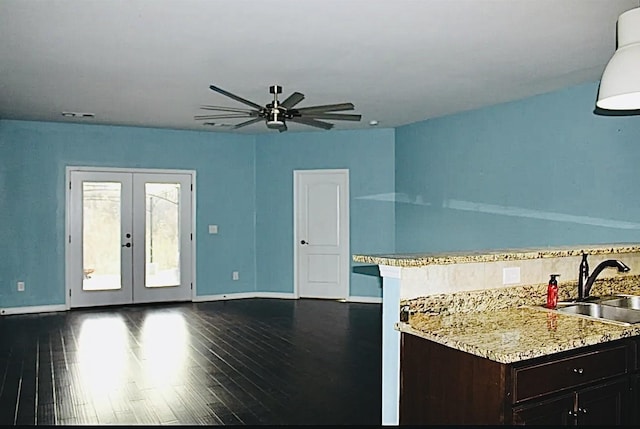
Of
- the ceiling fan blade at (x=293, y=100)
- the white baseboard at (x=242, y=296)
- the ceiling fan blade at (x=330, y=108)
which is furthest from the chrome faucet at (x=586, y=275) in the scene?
the white baseboard at (x=242, y=296)

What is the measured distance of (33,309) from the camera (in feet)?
24.0

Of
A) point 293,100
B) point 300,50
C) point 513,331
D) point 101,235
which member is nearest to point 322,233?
point 101,235

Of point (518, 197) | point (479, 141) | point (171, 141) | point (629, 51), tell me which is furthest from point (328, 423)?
point (171, 141)

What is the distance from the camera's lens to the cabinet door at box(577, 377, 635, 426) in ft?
7.54

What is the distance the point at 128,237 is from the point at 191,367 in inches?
143

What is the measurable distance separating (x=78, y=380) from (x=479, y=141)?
16.0ft

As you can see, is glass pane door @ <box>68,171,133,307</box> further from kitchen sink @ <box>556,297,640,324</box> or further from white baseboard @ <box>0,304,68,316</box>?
kitchen sink @ <box>556,297,640,324</box>

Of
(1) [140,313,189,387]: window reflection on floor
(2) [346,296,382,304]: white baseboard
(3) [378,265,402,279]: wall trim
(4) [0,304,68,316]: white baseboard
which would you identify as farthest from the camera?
(2) [346,296,382,304]: white baseboard

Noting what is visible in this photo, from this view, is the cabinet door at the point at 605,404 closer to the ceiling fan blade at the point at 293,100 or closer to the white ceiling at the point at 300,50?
the white ceiling at the point at 300,50

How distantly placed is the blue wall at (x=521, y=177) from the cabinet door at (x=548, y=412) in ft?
10.0

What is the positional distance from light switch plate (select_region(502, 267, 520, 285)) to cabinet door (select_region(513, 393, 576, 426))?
0.75 m

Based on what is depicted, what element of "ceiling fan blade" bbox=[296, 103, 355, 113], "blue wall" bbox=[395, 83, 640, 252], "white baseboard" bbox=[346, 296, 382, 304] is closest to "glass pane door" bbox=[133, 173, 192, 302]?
"white baseboard" bbox=[346, 296, 382, 304]

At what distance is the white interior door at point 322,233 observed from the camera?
8242 millimetres

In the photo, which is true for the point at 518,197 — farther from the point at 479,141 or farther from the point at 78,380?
the point at 78,380
